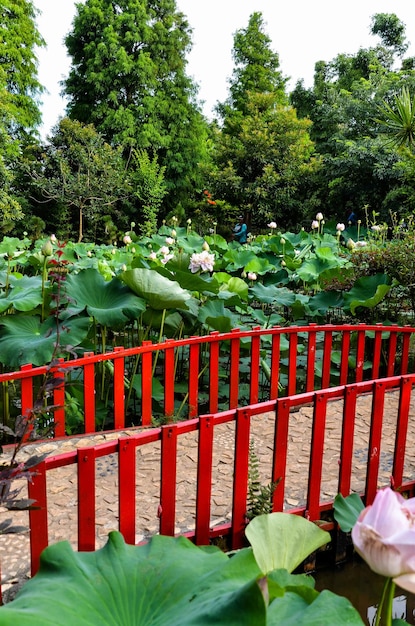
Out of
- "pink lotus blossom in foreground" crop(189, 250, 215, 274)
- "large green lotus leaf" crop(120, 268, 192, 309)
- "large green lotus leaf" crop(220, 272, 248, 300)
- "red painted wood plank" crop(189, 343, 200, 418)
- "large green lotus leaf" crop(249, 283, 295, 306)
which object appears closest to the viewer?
"red painted wood plank" crop(189, 343, 200, 418)

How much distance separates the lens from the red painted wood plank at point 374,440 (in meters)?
2.23

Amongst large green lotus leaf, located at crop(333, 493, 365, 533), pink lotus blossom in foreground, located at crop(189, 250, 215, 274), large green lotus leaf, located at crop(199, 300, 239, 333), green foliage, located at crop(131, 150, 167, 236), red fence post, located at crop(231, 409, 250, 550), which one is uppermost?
green foliage, located at crop(131, 150, 167, 236)

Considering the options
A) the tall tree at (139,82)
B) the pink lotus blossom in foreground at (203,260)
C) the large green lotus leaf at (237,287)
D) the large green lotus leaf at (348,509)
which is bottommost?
the large green lotus leaf at (348,509)

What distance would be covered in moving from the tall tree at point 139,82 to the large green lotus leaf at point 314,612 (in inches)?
725

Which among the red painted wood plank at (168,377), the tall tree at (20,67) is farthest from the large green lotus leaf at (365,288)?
the tall tree at (20,67)

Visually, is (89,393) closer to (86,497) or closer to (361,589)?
(86,497)

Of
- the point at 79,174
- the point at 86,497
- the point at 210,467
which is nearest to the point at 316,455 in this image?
the point at 210,467

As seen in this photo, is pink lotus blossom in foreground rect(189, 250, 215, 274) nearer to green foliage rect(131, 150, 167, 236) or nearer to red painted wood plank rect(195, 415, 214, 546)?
red painted wood plank rect(195, 415, 214, 546)

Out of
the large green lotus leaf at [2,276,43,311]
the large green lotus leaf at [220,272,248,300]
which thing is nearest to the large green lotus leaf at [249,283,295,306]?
the large green lotus leaf at [220,272,248,300]

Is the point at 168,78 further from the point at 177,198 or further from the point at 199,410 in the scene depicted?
the point at 199,410

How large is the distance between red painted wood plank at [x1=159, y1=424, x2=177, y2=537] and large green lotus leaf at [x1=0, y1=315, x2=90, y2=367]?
3.40 feet

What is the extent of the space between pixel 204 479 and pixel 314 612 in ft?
3.37

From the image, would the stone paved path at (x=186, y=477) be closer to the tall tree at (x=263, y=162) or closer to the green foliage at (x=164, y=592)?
the green foliage at (x=164, y=592)

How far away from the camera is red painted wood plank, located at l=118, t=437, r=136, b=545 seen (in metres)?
1.64
